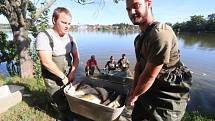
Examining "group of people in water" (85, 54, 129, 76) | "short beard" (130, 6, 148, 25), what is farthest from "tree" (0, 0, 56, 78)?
"short beard" (130, 6, 148, 25)

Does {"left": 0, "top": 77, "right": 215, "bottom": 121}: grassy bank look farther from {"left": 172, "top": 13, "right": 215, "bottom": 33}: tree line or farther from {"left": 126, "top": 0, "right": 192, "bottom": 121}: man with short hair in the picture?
{"left": 172, "top": 13, "right": 215, "bottom": 33}: tree line

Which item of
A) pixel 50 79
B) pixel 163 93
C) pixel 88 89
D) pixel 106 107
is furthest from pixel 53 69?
pixel 163 93

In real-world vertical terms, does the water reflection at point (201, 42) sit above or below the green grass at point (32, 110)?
below

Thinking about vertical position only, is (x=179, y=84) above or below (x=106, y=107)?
above

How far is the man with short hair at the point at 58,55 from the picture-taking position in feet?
15.5

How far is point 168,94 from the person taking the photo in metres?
3.11

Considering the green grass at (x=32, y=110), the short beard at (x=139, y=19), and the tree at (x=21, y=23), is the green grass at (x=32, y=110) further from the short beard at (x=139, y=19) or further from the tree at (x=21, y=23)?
the short beard at (x=139, y=19)

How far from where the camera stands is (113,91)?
4438 mm

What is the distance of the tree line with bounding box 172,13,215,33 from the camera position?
487 ft

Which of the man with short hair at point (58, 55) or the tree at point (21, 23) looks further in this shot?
the tree at point (21, 23)

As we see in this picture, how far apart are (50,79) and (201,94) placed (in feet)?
53.0

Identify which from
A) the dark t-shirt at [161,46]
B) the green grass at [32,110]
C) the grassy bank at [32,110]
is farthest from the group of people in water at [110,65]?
the dark t-shirt at [161,46]

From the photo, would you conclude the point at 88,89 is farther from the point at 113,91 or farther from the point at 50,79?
the point at 50,79

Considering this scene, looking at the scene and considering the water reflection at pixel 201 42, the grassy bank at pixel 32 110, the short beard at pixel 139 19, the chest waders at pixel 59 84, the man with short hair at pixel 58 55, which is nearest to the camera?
the short beard at pixel 139 19
